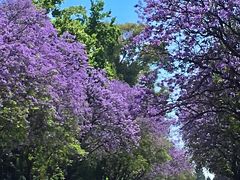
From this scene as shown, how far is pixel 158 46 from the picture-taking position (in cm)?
1377

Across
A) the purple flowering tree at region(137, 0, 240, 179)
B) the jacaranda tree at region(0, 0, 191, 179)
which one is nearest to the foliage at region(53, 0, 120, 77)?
the jacaranda tree at region(0, 0, 191, 179)

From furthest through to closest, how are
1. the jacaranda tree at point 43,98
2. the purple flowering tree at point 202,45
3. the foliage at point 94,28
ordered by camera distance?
the foliage at point 94,28 → the jacaranda tree at point 43,98 → the purple flowering tree at point 202,45

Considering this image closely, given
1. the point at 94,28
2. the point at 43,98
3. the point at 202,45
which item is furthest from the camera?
the point at 94,28

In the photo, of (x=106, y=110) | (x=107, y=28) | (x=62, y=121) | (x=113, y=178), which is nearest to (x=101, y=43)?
(x=107, y=28)

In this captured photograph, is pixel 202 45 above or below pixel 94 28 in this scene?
below

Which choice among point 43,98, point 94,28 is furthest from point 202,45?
point 94,28

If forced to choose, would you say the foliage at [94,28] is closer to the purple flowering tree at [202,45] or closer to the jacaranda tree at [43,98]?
the jacaranda tree at [43,98]

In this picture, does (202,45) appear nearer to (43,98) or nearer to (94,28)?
(43,98)

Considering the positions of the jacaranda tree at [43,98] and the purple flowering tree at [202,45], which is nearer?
the purple flowering tree at [202,45]

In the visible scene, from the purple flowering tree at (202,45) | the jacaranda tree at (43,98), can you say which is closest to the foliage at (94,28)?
the jacaranda tree at (43,98)

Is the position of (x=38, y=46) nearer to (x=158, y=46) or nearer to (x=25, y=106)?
(x=25, y=106)

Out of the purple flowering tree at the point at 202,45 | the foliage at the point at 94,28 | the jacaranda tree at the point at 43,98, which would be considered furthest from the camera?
the foliage at the point at 94,28

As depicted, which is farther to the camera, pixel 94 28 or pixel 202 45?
pixel 94 28

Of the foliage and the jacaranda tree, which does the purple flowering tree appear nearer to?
the jacaranda tree
